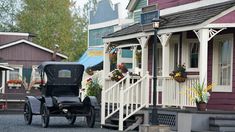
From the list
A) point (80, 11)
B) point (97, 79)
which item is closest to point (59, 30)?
point (80, 11)

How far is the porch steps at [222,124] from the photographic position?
58.0 feet

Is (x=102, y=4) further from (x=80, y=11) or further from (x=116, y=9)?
(x=80, y=11)

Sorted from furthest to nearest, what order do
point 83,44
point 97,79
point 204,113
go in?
point 83,44 → point 97,79 → point 204,113

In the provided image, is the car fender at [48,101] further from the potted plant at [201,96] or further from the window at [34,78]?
the window at [34,78]

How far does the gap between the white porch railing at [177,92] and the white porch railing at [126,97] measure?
2.64ft

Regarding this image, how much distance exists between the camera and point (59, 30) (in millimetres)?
63531

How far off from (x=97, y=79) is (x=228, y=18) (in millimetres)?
10831

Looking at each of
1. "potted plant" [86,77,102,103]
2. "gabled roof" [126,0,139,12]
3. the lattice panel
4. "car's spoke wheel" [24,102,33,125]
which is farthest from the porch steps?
"gabled roof" [126,0,139,12]

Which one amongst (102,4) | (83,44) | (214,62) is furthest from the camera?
(83,44)

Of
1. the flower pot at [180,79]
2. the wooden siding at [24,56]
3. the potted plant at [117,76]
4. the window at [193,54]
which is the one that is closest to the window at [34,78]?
the wooden siding at [24,56]

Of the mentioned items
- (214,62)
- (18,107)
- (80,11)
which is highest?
(80,11)

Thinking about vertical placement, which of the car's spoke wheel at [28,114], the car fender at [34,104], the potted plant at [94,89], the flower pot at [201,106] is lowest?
the car's spoke wheel at [28,114]

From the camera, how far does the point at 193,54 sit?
21.9 m

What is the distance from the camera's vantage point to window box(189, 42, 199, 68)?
21.7 metres
